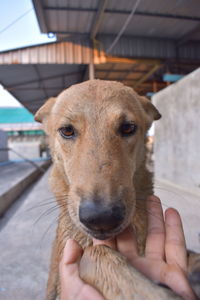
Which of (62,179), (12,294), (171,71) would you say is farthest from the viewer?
(171,71)

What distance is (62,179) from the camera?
225cm

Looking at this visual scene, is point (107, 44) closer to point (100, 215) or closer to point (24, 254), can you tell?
point (24, 254)

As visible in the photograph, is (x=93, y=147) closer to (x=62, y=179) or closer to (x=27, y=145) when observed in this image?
(x=62, y=179)

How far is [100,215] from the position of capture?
1.35 metres

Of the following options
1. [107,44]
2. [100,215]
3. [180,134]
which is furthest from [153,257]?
[107,44]

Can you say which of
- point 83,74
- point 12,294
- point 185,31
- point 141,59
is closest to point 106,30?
point 141,59

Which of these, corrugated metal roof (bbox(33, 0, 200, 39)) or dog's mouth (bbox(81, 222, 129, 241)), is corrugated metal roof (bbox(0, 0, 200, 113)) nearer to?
corrugated metal roof (bbox(33, 0, 200, 39))

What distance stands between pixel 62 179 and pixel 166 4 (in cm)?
639

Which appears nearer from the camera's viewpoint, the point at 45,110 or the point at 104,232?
the point at 104,232

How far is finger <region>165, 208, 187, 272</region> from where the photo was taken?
5.14 ft

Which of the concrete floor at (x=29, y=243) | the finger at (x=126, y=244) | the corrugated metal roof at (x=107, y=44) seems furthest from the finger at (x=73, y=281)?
the corrugated metal roof at (x=107, y=44)

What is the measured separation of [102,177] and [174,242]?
0.63m

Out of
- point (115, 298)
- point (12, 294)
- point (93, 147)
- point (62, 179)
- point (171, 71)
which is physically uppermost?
point (171, 71)

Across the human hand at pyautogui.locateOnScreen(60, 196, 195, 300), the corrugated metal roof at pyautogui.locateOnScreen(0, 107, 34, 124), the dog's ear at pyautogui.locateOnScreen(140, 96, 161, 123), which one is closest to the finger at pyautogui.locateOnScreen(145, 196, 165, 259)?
the human hand at pyautogui.locateOnScreen(60, 196, 195, 300)
